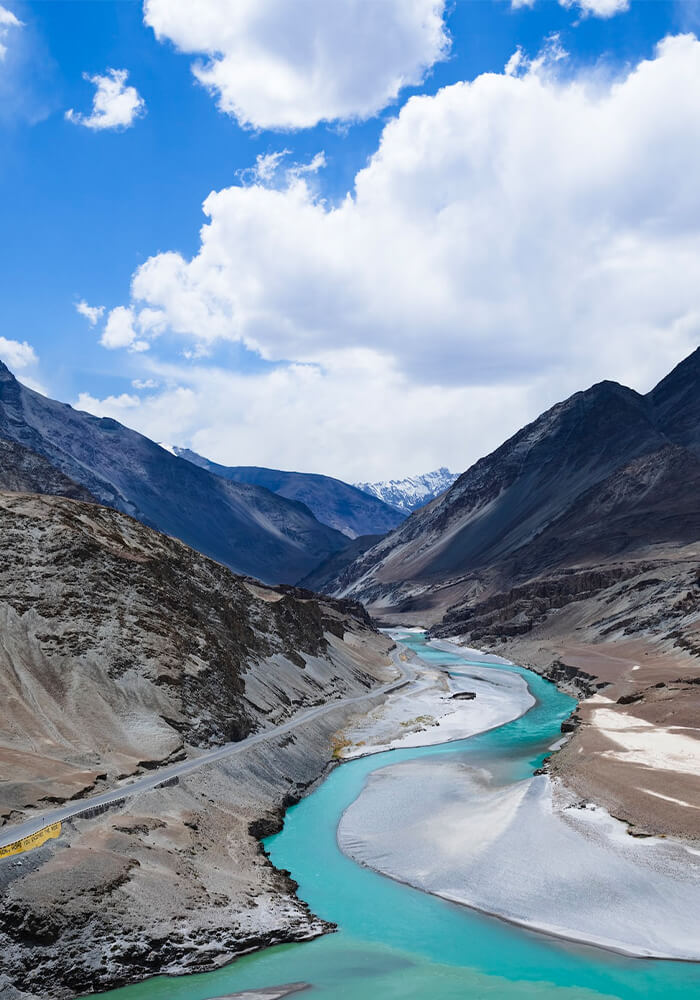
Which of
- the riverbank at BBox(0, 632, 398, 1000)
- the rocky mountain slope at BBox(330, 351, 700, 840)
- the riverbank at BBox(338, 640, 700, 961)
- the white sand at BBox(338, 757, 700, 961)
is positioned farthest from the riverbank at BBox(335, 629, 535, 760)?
the riverbank at BBox(0, 632, 398, 1000)

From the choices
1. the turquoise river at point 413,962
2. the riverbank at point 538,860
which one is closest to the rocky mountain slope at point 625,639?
the riverbank at point 538,860

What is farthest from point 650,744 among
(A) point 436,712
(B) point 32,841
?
(B) point 32,841

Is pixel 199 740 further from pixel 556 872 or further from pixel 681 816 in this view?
pixel 681 816

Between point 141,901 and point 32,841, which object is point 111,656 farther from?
point 141,901

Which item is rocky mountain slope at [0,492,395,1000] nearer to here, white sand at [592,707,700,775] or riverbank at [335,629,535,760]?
riverbank at [335,629,535,760]

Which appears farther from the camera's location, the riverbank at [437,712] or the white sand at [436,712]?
the white sand at [436,712]

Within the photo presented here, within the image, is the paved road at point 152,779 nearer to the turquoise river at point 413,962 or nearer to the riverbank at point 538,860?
the turquoise river at point 413,962
